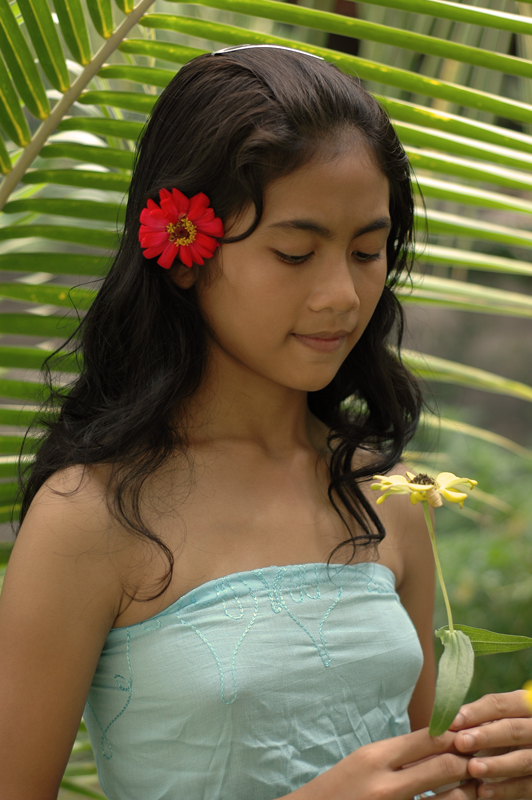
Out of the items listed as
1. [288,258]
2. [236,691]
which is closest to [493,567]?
[236,691]

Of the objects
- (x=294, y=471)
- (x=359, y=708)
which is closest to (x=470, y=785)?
(x=359, y=708)

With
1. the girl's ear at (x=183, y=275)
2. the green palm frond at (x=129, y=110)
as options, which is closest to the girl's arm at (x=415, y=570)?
the green palm frond at (x=129, y=110)

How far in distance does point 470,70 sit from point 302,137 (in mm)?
846

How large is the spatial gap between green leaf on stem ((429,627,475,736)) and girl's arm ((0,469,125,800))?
1.42 ft

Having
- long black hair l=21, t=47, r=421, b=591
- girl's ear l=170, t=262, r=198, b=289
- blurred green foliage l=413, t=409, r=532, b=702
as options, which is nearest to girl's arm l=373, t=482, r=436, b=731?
long black hair l=21, t=47, r=421, b=591

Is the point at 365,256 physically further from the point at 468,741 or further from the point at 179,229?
the point at 468,741

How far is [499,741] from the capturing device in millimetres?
837

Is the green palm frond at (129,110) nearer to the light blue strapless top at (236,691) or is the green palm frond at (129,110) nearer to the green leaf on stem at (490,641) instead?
the light blue strapless top at (236,691)

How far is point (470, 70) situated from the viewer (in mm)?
1633

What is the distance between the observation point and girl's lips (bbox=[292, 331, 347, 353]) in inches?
39.3

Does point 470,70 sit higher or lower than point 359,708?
higher

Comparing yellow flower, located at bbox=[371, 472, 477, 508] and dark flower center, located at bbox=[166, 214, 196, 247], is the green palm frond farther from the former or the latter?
yellow flower, located at bbox=[371, 472, 477, 508]

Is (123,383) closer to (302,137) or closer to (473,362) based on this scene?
(302,137)

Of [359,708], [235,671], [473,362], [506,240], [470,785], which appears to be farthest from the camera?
[473,362]
